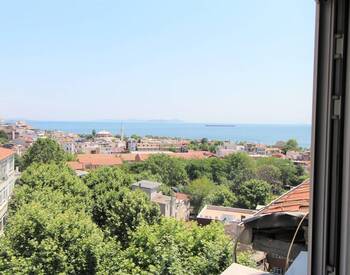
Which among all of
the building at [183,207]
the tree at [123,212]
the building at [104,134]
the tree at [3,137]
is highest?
the tree at [3,137]

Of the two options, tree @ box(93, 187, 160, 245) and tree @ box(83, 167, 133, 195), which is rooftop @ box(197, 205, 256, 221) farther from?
tree @ box(83, 167, 133, 195)

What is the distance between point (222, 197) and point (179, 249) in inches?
33.1

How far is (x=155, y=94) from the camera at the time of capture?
23.4ft

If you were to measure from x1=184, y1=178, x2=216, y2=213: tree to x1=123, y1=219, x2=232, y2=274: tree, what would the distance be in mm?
366

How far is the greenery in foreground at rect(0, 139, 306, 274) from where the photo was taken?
3.60m

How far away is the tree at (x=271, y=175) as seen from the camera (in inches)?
115

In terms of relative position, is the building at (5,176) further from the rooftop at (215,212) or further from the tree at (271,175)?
the rooftop at (215,212)

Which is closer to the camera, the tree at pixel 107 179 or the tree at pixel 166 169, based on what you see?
the tree at pixel 166 169

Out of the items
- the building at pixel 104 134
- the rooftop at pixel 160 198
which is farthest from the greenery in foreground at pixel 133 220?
the building at pixel 104 134

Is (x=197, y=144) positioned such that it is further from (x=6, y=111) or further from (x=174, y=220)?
(x=6, y=111)

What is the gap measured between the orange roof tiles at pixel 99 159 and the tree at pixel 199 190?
120 cm

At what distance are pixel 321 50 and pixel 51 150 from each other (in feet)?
15.8

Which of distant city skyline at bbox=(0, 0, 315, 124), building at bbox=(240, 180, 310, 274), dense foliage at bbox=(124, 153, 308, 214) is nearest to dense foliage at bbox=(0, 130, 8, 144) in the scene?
distant city skyline at bbox=(0, 0, 315, 124)

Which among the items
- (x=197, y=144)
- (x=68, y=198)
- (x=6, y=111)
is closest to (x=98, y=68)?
(x=68, y=198)
